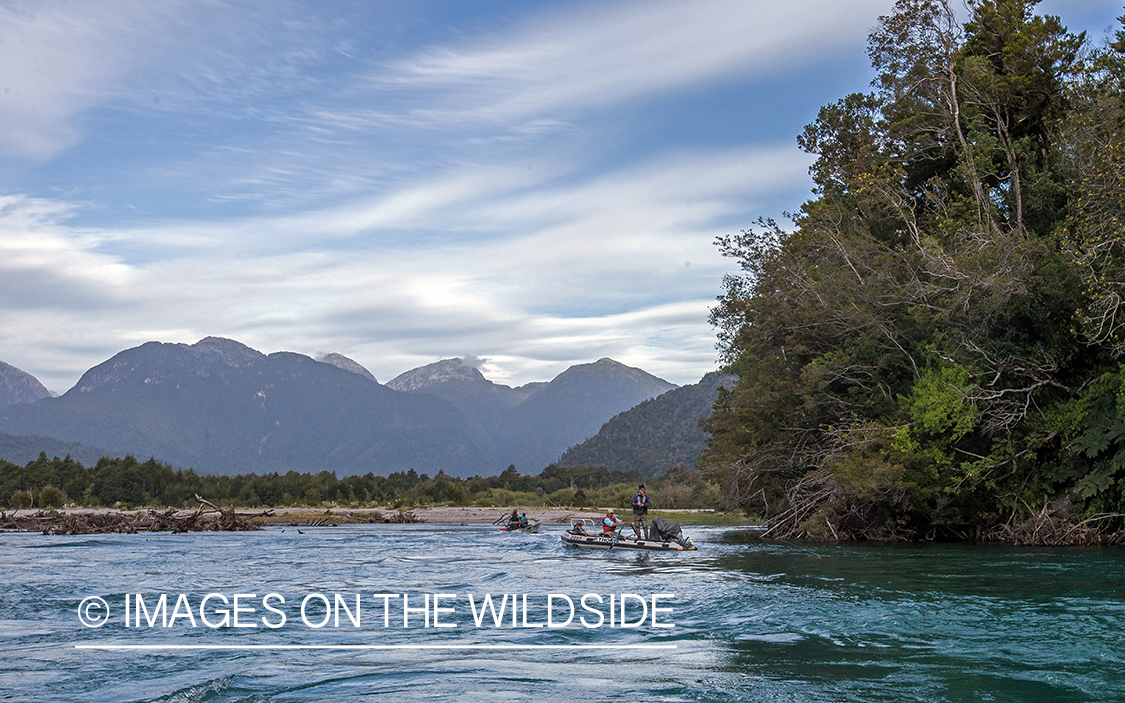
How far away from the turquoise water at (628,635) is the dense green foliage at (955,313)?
3650 mm

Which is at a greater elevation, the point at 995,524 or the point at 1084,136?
the point at 1084,136

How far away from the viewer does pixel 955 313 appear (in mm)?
28562

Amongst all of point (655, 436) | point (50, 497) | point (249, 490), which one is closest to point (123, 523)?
point (50, 497)

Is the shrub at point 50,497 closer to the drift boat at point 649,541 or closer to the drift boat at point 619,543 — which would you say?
the drift boat at point 619,543

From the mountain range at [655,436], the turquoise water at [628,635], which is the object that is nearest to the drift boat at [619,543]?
the turquoise water at [628,635]

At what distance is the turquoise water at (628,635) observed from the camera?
1128 cm

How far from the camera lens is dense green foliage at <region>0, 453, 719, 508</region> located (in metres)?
68.8

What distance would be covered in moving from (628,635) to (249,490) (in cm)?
6541

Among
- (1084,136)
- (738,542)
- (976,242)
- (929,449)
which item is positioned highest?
(1084,136)

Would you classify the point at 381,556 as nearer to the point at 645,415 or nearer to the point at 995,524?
the point at 995,524

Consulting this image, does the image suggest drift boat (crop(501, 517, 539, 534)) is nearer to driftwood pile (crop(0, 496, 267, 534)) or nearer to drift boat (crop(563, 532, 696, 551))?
drift boat (crop(563, 532, 696, 551))

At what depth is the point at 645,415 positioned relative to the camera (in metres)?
140

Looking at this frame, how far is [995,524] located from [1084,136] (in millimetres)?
13442

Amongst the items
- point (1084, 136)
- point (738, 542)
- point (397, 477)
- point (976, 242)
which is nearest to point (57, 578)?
point (738, 542)
